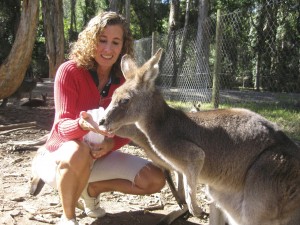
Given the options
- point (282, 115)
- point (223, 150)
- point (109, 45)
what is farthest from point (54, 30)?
point (223, 150)

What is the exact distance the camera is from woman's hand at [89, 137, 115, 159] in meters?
2.84

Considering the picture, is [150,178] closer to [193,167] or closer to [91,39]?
[193,167]

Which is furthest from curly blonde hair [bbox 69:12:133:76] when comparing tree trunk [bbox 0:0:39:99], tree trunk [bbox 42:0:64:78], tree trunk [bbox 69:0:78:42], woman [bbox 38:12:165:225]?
tree trunk [bbox 69:0:78:42]

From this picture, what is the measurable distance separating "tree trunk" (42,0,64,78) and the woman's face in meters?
6.80

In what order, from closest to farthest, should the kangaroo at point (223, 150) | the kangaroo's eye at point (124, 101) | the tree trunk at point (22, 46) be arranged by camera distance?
the kangaroo at point (223, 150) → the kangaroo's eye at point (124, 101) → the tree trunk at point (22, 46)

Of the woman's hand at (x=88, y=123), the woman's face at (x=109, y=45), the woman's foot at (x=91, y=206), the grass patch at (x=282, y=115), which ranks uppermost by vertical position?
the woman's face at (x=109, y=45)

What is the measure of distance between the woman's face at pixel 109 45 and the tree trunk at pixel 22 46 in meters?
4.51

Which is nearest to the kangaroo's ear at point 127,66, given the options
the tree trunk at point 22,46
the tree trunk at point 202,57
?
the tree trunk at point 202,57

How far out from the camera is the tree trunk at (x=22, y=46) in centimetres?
711

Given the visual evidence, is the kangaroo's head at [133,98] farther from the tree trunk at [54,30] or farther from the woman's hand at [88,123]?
the tree trunk at [54,30]

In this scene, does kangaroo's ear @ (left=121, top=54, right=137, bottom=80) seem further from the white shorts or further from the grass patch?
the grass patch

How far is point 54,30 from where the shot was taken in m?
9.77

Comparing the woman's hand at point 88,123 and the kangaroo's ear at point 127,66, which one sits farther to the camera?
the kangaroo's ear at point 127,66

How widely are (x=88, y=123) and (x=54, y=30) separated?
301 inches
